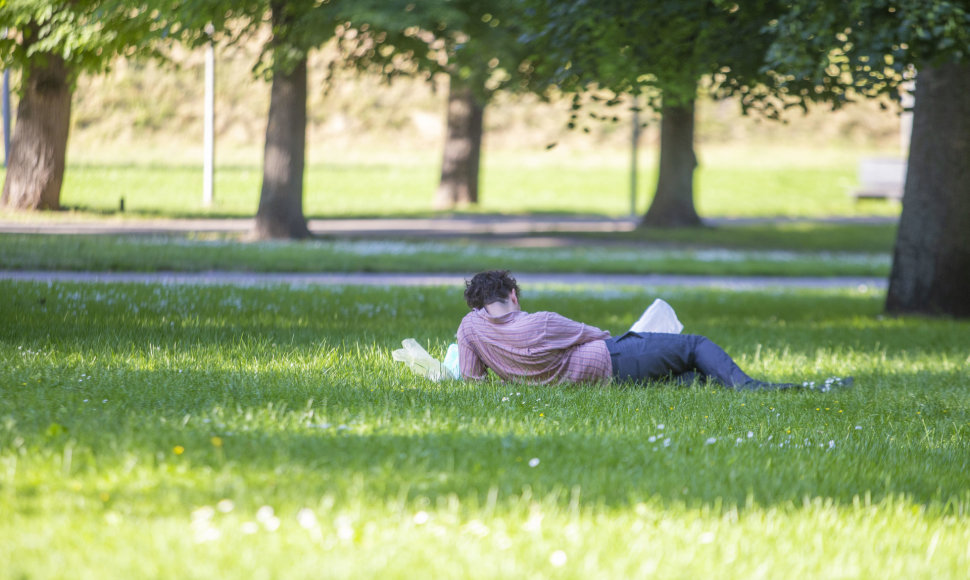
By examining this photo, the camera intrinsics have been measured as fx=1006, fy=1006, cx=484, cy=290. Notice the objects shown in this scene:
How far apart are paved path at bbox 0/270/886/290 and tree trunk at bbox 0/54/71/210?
32.4ft

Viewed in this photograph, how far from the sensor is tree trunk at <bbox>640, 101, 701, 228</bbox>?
24859 mm

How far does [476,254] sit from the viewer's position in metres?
18.1

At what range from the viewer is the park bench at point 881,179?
1516 inches

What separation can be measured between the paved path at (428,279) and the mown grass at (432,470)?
4894 mm

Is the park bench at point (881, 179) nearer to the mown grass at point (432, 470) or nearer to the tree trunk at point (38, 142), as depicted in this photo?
the tree trunk at point (38, 142)

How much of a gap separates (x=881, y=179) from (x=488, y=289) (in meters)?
36.6

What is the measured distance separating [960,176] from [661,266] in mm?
6731

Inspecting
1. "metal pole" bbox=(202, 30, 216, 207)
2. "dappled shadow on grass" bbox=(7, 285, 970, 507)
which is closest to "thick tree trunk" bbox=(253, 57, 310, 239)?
"metal pole" bbox=(202, 30, 216, 207)

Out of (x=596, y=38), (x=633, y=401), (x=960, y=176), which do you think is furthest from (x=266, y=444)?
(x=960, y=176)

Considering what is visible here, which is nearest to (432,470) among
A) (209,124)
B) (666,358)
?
A: (666,358)

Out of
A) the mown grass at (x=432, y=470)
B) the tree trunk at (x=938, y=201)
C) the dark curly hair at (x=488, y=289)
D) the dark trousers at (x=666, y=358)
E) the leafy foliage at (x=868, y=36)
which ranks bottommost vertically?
the mown grass at (x=432, y=470)

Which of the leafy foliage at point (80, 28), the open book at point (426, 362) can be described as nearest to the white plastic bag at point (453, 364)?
the open book at point (426, 362)

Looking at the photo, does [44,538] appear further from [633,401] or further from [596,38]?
[596,38]

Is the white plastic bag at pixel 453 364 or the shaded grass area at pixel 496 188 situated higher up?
the shaded grass area at pixel 496 188
